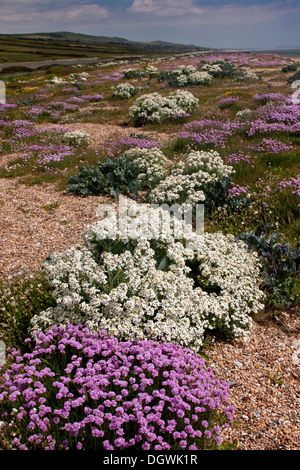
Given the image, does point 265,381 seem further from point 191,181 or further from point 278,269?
point 191,181

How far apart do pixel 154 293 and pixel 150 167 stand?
22.3ft

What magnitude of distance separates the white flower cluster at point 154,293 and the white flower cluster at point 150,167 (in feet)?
16.2

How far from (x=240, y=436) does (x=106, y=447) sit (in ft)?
4.95

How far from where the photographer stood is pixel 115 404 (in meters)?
2.85

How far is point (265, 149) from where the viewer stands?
11.1m

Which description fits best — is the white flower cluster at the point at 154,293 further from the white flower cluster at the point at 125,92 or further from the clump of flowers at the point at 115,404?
the white flower cluster at the point at 125,92

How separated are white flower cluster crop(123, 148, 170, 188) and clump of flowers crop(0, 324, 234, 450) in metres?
6.79

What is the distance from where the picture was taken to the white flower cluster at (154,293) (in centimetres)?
396

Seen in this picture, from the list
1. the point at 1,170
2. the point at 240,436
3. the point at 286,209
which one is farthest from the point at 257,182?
the point at 1,170

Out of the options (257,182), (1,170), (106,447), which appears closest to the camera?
(106,447)

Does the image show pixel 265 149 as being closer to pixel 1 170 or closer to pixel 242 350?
pixel 242 350

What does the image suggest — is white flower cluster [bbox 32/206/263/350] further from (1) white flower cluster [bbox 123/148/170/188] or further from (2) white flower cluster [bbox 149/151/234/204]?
(1) white flower cluster [bbox 123/148/170/188]

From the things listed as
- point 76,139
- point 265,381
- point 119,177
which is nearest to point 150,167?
point 119,177
